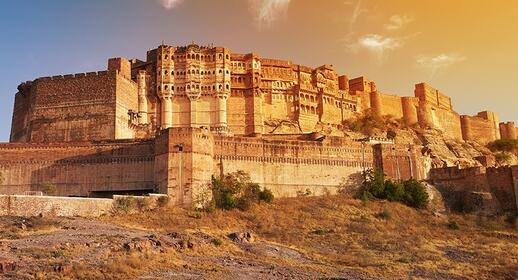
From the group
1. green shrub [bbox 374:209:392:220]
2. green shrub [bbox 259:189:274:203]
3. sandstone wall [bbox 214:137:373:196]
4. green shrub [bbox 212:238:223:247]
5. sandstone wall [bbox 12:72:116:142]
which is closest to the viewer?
green shrub [bbox 212:238:223:247]

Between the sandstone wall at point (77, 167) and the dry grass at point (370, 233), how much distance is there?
311 inches

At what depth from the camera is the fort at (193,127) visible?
44.2 metres

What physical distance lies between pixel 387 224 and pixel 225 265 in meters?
16.9

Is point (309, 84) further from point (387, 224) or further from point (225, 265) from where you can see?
point (225, 265)

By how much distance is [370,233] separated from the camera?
37031 mm

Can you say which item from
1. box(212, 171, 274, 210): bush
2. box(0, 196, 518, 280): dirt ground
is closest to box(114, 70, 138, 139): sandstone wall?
box(212, 171, 274, 210): bush

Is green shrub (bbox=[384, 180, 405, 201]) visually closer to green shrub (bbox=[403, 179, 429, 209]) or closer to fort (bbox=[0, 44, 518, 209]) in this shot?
green shrub (bbox=[403, 179, 429, 209])

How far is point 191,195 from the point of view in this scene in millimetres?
39594

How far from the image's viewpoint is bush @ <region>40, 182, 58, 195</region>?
141ft

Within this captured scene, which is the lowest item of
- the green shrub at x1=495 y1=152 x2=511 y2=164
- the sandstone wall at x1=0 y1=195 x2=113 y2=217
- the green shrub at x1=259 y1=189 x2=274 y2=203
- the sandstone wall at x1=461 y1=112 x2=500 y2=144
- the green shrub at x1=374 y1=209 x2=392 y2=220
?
the green shrub at x1=374 y1=209 x2=392 y2=220

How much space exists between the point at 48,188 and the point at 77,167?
2665 mm

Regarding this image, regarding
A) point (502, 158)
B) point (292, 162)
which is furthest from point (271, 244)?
point (502, 158)

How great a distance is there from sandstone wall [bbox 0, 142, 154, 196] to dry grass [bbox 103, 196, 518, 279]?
7.89 m

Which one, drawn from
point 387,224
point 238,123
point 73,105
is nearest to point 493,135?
point 238,123
